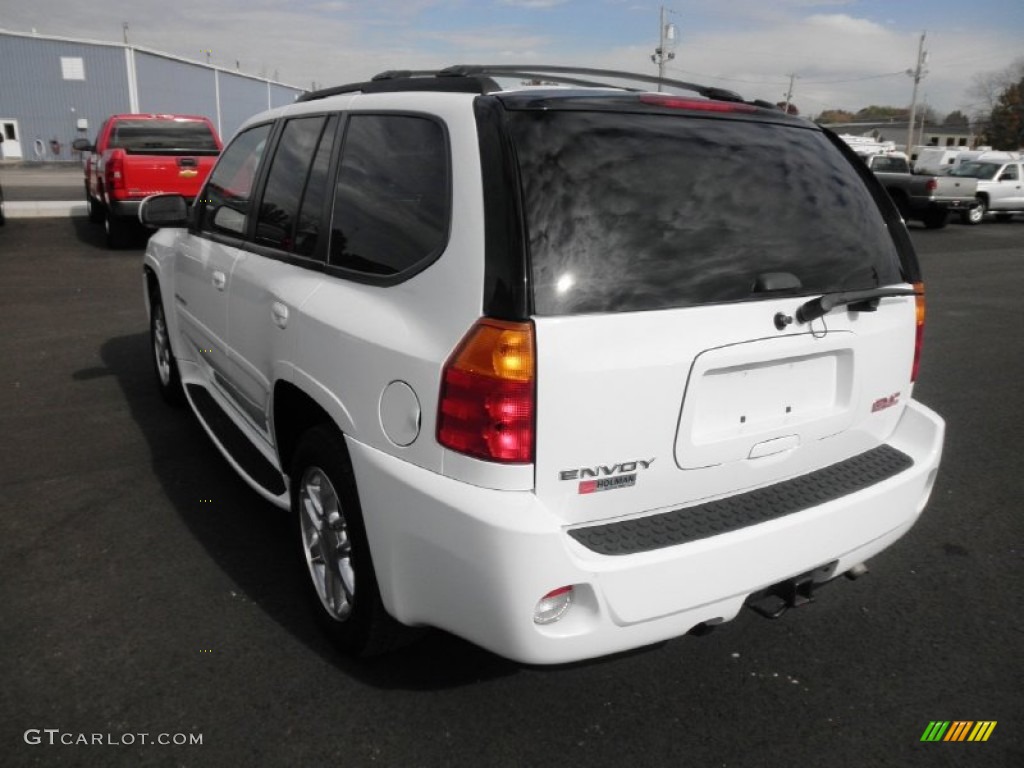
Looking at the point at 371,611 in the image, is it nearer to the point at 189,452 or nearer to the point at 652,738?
the point at 652,738

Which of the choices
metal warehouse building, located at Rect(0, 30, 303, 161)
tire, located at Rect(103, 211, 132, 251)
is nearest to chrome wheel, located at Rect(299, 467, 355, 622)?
tire, located at Rect(103, 211, 132, 251)

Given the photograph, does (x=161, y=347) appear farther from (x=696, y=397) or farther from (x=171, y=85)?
(x=171, y=85)

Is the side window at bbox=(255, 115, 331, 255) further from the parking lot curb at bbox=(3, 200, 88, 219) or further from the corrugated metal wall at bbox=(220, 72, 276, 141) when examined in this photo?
the corrugated metal wall at bbox=(220, 72, 276, 141)

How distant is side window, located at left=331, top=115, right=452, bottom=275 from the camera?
229cm

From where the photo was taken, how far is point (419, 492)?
213 cm

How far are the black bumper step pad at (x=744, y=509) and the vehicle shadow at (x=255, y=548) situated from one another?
502 mm

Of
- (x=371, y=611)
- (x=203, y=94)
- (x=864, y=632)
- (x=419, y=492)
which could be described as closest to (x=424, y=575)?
(x=419, y=492)

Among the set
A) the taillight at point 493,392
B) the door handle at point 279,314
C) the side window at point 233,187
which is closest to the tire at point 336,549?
the door handle at point 279,314

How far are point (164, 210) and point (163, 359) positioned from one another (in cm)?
131

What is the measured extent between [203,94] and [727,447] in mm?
56971

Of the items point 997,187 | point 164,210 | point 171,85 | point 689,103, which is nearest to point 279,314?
point 689,103

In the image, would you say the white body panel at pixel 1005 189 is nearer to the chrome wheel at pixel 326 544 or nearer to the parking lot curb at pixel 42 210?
the parking lot curb at pixel 42 210

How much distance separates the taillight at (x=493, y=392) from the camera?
78.7 inches

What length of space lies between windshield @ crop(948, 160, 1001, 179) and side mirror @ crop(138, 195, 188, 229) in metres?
23.7
